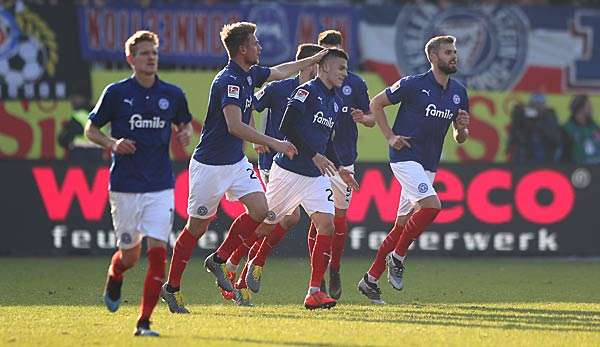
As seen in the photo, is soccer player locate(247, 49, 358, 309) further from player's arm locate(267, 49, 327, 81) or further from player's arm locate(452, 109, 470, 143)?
player's arm locate(452, 109, 470, 143)

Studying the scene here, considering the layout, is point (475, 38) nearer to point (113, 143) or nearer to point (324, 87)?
point (324, 87)

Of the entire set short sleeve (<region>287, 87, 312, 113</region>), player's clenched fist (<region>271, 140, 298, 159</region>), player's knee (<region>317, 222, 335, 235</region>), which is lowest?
player's knee (<region>317, 222, 335, 235</region>)

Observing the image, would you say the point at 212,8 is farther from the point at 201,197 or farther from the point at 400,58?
the point at 201,197

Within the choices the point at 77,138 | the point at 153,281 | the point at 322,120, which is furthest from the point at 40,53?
the point at 153,281

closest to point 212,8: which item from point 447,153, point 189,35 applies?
point 189,35

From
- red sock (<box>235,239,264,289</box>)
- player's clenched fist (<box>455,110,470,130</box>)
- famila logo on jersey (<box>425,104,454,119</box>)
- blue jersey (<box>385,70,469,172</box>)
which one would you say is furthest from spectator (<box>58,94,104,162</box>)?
player's clenched fist (<box>455,110,470,130</box>)

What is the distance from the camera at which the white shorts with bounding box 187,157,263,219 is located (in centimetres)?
1151

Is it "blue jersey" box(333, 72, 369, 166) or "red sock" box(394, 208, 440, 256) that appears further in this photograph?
"blue jersey" box(333, 72, 369, 166)

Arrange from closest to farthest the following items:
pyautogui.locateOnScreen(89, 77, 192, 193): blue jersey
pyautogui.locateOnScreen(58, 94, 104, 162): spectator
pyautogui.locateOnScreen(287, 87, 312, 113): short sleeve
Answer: pyautogui.locateOnScreen(89, 77, 192, 193): blue jersey → pyautogui.locateOnScreen(287, 87, 312, 113): short sleeve → pyautogui.locateOnScreen(58, 94, 104, 162): spectator

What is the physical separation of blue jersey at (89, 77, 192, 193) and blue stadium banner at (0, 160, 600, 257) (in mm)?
7414

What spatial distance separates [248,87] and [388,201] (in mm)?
6546

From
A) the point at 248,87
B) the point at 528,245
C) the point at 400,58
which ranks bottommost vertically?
the point at 528,245

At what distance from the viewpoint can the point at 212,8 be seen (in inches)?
830

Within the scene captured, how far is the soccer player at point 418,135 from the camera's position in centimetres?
1274
